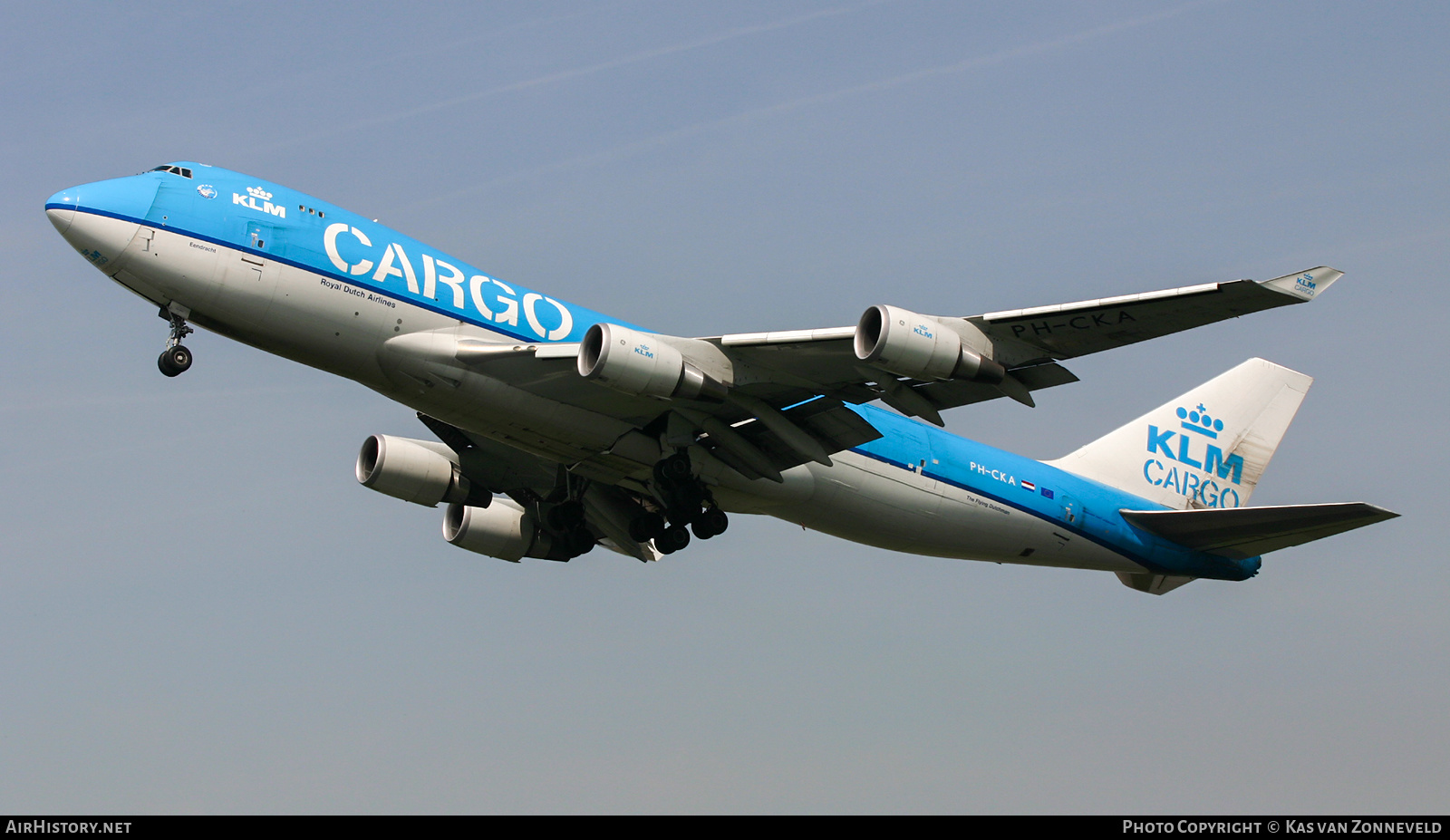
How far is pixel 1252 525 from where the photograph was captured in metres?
31.5

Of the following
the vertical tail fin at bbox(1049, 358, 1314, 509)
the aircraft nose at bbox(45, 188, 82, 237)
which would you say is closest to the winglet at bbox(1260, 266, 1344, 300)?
the vertical tail fin at bbox(1049, 358, 1314, 509)

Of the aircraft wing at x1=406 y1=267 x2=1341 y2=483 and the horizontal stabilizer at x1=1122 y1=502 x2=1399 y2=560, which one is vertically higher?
the aircraft wing at x1=406 y1=267 x2=1341 y2=483

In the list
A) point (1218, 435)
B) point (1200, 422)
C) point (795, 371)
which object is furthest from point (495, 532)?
point (1218, 435)

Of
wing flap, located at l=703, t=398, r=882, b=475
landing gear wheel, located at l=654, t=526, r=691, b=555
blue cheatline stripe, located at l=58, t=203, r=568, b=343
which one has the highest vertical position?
blue cheatline stripe, located at l=58, t=203, r=568, b=343

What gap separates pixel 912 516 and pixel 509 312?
967cm

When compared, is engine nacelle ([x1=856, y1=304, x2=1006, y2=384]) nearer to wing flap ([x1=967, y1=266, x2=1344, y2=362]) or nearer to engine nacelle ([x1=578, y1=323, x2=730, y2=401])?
wing flap ([x1=967, y1=266, x2=1344, y2=362])

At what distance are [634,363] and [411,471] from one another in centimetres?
873

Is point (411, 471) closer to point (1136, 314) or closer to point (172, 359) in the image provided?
point (172, 359)

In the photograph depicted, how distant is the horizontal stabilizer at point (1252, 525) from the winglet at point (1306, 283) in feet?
24.5

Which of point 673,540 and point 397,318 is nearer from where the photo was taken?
point 397,318

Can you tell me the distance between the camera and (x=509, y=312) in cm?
2666

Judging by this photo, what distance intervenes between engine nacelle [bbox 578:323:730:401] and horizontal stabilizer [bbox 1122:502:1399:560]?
13.5 meters

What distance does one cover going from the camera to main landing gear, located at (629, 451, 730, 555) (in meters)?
27.8
